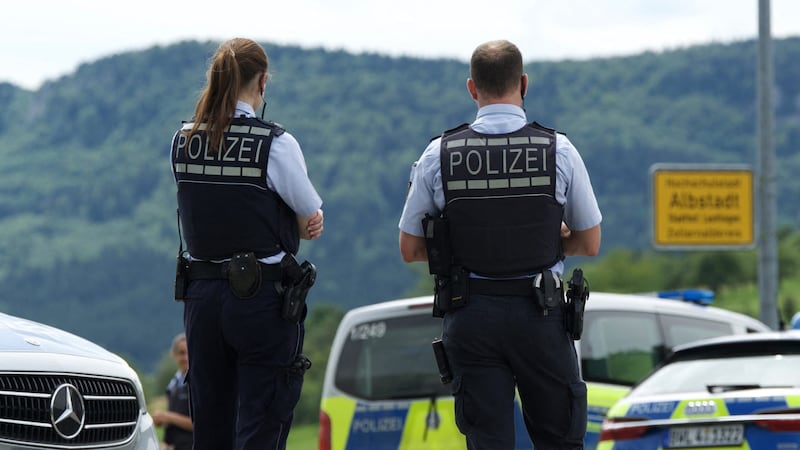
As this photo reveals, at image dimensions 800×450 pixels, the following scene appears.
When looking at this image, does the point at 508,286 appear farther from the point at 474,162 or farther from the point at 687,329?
the point at 687,329

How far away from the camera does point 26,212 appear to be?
490ft

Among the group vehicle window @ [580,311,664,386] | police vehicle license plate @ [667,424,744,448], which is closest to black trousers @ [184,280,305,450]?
police vehicle license plate @ [667,424,744,448]

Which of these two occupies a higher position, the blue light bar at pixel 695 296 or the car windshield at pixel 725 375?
the blue light bar at pixel 695 296

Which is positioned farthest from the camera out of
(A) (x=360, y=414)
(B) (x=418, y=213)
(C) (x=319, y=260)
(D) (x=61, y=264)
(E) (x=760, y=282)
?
(D) (x=61, y=264)

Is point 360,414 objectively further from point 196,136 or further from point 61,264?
point 61,264

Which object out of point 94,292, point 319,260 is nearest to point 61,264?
point 94,292

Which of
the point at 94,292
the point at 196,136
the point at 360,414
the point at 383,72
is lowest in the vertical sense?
the point at 94,292

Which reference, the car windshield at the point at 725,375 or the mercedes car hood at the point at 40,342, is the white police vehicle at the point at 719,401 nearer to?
the car windshield at the point at 725,375

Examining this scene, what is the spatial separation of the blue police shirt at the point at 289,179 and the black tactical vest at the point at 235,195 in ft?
0.08

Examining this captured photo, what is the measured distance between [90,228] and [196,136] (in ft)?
489

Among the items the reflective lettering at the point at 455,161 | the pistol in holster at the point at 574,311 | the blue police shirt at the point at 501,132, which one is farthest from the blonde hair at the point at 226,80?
the pistol in holster at the point at 574,311

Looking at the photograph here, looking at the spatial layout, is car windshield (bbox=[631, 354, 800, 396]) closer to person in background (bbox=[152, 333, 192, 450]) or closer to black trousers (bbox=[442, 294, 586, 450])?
black trousers (bbox=[442, 294, 586, 450])

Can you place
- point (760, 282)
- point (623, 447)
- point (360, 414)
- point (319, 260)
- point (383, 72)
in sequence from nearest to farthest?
point (623, 447) < point (360, 414) < point (760, 282) < point (319, 260) < point (383, 72)

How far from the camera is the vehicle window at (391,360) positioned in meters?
9.34
